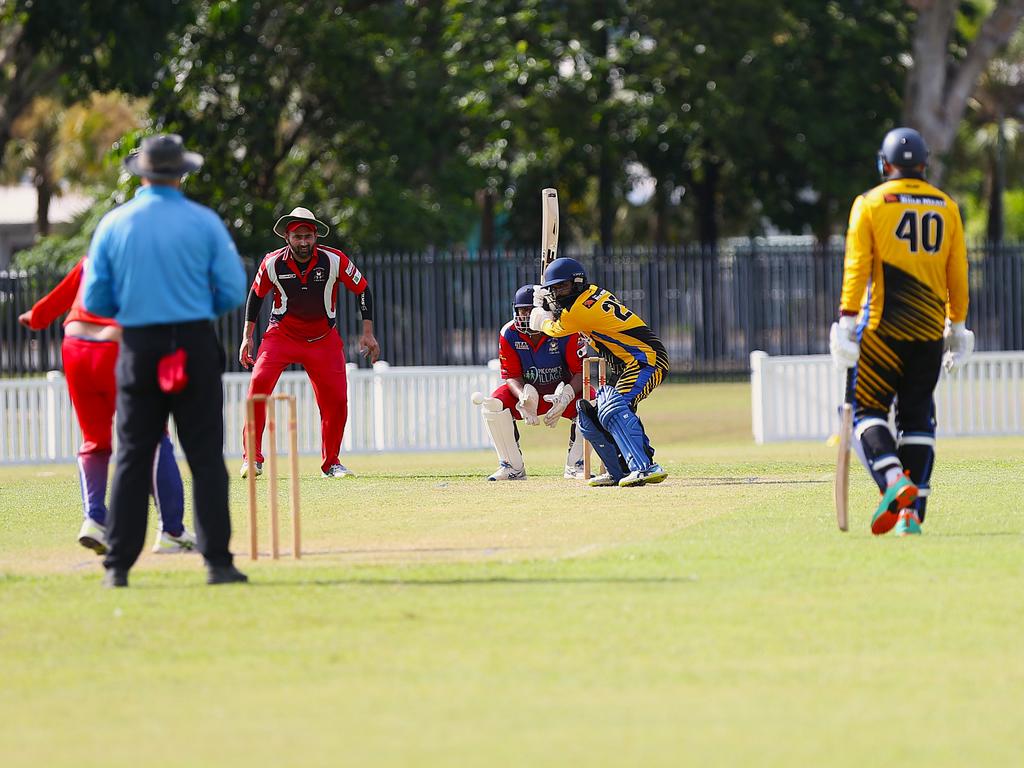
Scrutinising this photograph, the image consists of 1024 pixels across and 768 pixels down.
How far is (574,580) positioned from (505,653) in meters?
1.65

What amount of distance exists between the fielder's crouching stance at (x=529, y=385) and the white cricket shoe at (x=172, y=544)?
4168mm

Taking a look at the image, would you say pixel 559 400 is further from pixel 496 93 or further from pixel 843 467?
pixel 496 93

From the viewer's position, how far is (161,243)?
7.96 meters

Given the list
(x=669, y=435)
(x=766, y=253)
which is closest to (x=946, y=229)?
(x=669, y=435)

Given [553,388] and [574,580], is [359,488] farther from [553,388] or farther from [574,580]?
[574,580]

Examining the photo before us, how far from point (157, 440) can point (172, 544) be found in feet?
5.19

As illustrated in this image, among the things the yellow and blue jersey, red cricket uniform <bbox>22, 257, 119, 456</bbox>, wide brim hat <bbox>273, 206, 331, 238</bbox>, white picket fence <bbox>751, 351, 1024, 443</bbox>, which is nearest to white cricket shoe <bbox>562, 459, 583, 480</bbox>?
the yellow and blue jersey

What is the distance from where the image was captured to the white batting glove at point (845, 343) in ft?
29.6

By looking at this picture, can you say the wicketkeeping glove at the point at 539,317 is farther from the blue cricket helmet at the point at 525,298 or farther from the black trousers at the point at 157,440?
the black trousers at the point at 157,440

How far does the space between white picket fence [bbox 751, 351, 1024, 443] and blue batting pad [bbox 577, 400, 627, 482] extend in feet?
24.0

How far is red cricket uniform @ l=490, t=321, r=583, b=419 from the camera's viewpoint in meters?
13.5

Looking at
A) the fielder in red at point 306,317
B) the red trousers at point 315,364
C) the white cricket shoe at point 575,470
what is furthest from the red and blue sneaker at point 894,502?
the red trousers at point 315,364

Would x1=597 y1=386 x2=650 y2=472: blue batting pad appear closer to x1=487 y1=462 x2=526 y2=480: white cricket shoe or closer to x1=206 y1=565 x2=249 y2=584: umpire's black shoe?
x1=487 y1=462 x2=526 y2=480: white cricket shoe

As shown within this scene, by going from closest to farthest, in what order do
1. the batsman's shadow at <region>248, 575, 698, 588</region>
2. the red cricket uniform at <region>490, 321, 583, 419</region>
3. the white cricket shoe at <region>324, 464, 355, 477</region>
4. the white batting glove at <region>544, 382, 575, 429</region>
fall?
the batsman's shadow at <region>248, 575, 698, 588</region>, the white batting glove at <region>544, 382, 575, 429</region>, the red cricket uniform at <region>490, 321, 583, 419</region>, the white cricket shoe at <region>324, 464, 355, 477</region>
